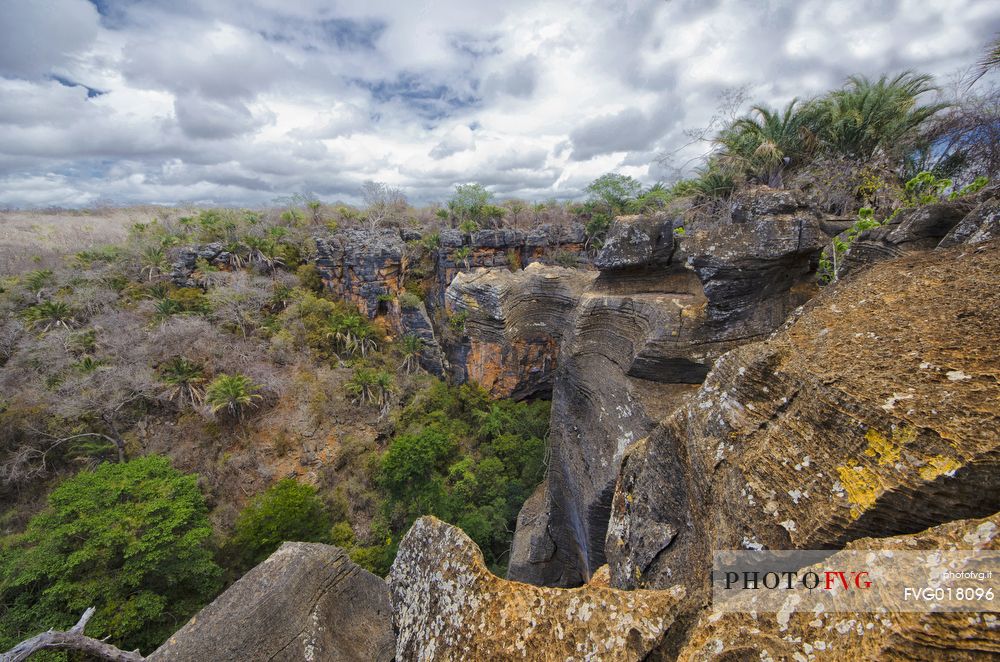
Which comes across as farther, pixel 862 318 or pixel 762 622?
pixel 862 318

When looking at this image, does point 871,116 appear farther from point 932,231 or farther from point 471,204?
point 471,204

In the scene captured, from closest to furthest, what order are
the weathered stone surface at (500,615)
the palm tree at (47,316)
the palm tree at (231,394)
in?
the weathered stone surface at (500,615), the palm tree at (231,394), the palm tree at (47,316)

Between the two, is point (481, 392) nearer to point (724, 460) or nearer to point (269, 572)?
point (269, 572)

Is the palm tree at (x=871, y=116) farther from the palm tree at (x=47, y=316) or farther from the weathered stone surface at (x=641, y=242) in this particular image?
the palm tree at (x=47, y=316)

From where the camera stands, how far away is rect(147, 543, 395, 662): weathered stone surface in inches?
160

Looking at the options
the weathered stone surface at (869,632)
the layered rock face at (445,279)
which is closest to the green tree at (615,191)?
the layered rock face at (445,279)

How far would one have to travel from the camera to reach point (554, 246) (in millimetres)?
36156

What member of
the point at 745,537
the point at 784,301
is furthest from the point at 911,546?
the point at 784,301

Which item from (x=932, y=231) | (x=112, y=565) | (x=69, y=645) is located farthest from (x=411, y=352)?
(x=932, y=231)

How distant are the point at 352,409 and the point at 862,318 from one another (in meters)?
25.5

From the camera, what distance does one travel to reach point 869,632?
158cm

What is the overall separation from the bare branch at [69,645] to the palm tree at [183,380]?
14.9 meters

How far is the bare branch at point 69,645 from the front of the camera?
750cm

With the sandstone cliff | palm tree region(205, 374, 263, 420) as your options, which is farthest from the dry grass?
the sandstone cliff
